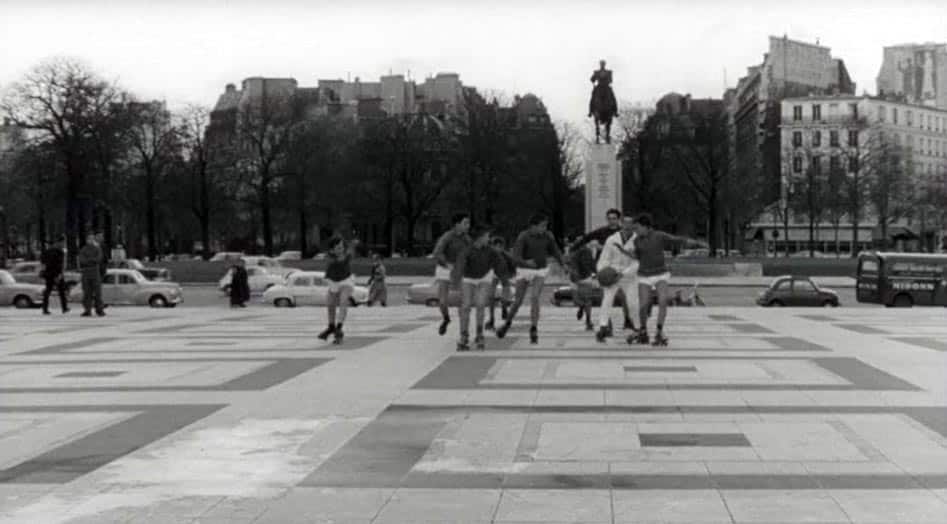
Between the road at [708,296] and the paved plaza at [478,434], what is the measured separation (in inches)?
1188

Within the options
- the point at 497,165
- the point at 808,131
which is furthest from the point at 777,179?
the point at 497,165

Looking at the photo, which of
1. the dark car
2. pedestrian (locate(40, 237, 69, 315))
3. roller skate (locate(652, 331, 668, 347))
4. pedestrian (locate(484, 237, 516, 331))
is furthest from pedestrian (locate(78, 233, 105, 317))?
the dark car

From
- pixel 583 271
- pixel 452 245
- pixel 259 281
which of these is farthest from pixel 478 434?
pixel 259 281

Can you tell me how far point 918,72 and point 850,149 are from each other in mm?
61650

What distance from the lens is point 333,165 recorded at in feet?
261

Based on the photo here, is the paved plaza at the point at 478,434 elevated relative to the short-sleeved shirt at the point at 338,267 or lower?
lower

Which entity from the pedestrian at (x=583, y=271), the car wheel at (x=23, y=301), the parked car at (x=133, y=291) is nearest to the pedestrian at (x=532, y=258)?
the pedestrian at (x=583, y=271)

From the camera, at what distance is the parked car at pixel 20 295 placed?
148 feet

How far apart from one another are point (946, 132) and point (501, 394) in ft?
427

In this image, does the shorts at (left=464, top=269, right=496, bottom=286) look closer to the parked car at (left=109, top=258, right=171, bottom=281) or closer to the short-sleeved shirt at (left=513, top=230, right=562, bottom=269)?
the short-sleeved shirt at (left=513, top=230, right=562, bottom=269)

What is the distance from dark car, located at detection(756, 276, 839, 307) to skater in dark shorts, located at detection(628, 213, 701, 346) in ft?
90.4

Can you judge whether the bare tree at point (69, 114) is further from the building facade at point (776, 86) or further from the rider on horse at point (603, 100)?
the building facade at point (776, 86)

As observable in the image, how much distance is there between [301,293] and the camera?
4419 centimetres

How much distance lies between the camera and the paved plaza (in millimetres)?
6527
